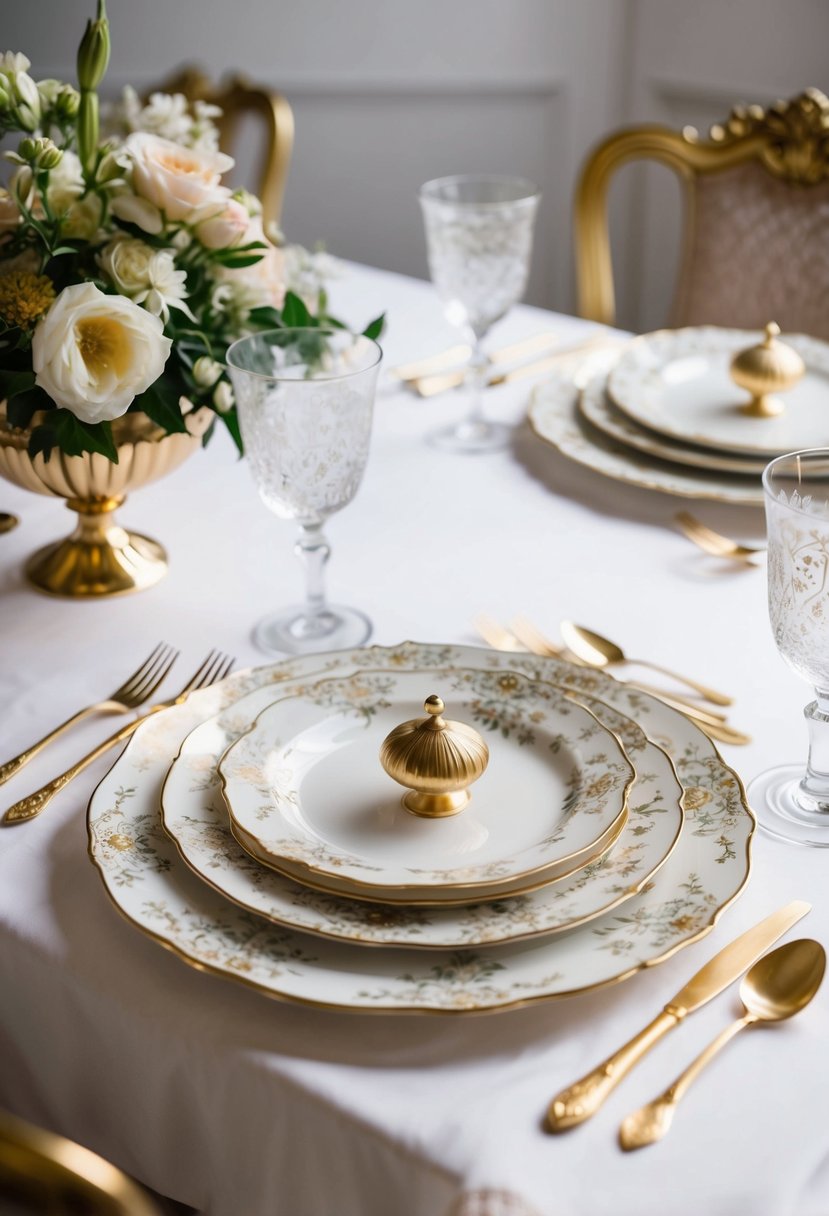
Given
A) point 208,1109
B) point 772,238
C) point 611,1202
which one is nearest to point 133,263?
point 208,1109

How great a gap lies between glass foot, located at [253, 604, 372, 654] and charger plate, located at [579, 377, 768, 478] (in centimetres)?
33

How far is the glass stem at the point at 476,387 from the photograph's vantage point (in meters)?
1.24

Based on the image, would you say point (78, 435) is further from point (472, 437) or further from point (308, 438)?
point (472, 437)

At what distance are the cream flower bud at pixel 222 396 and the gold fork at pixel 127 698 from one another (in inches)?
Answer: 6.8

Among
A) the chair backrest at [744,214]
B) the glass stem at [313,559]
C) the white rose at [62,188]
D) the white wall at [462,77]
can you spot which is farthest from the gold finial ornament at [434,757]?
the white wall at [462,77]

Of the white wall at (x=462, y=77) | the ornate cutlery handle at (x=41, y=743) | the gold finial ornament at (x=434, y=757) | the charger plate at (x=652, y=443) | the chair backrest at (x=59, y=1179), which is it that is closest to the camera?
the chair backrest at (x=59, y=1179)

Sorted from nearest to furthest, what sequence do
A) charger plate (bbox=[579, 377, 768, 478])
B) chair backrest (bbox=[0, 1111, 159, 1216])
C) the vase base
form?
chair backrest (bbox=[0, 1111, 159, 1216])
the vase base
charger plate (bbox=[579, 377, 768, 478])

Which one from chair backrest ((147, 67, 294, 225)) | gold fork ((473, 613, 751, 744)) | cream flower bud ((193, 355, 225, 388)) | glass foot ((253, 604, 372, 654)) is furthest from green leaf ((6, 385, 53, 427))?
chair backrest ((147, 67, 294, 225))

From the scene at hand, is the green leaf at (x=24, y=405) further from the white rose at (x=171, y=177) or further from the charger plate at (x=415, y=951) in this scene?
the charger plate at (x=415, y=951)

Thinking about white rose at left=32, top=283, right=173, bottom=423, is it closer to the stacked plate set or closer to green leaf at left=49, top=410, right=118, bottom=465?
green leaf at left=49, top=410, right=118, bottom=465

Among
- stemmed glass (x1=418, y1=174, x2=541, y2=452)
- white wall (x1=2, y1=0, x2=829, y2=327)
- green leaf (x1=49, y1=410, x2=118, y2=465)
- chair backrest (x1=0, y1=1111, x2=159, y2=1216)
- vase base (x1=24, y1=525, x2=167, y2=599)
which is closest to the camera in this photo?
chair backrest (x1=0, y1=1111, x2=159, y2=1216)

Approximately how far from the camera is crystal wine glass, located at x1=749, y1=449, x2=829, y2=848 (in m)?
0.66

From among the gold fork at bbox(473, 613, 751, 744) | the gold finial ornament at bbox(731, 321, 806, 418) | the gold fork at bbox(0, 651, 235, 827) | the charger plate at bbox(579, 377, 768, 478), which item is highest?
the gold finial ornament at bbox(731, 321, 806, 418)

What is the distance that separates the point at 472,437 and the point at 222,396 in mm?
358
